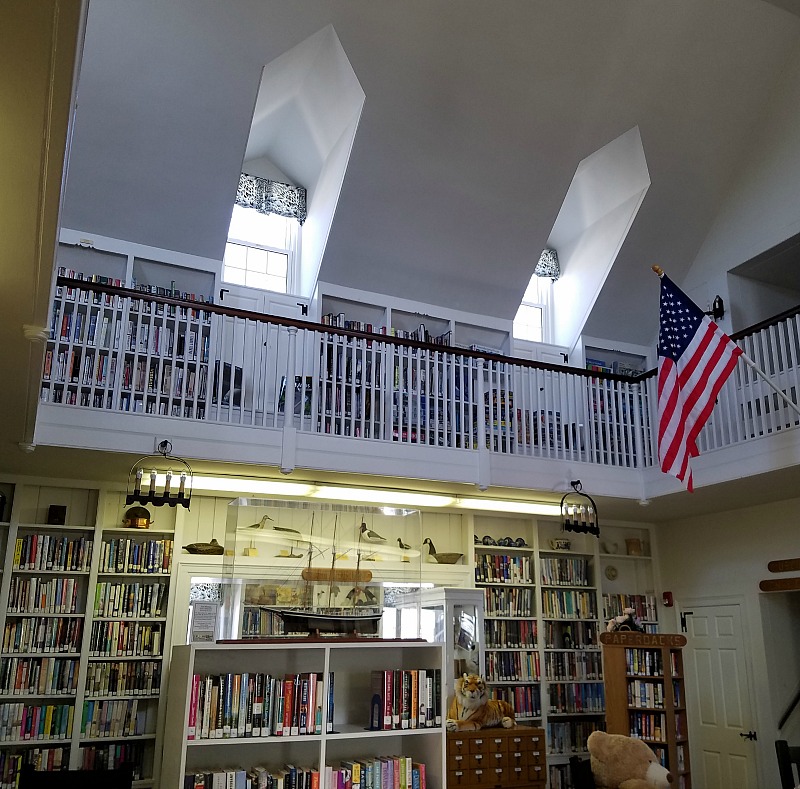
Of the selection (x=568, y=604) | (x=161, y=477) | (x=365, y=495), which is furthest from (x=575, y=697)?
(x=161, y=477)

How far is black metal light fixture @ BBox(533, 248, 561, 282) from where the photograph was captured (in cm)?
1004

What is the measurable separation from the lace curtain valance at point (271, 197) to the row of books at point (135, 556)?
3.87m

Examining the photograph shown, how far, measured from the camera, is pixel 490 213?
8508mm

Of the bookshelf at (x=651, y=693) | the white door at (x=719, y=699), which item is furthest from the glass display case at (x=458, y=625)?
the white door at (x=719, y=699)

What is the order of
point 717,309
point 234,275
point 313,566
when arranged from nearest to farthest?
1. point 313,566
2. point 234,275
3. point 717,309

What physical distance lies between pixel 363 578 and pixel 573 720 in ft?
13.5

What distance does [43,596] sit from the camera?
6.30 m

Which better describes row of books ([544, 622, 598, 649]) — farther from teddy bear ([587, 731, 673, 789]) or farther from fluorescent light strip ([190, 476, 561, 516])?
teddy bear ([587, 731, 673, 789])

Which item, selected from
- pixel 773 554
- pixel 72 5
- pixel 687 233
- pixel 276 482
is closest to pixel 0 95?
pixel 72 5

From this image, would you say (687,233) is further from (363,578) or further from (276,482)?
(363,578)

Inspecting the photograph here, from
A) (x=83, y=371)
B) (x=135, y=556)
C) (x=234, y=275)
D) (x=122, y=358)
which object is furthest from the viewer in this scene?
(x=234, y=275)

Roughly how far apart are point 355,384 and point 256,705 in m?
2.79

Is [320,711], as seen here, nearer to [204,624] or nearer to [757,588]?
[204,624]

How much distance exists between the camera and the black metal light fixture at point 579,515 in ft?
21.7
